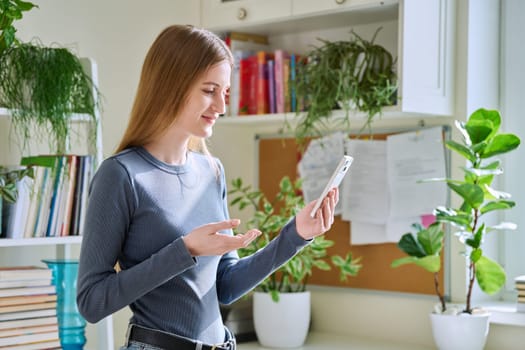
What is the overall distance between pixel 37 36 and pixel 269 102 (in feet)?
2.72

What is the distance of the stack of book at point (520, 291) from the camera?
8.31ft

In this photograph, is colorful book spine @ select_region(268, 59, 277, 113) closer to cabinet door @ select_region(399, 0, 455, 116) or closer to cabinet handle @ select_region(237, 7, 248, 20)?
cabinet handle @ select_region(237, 7, 248, 20)

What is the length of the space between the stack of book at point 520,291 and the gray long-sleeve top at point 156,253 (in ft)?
4.15

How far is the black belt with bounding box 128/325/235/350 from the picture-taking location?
1417 millimetres

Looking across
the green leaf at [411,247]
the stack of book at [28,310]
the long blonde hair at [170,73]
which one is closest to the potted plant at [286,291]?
the green leaf at [411,247]

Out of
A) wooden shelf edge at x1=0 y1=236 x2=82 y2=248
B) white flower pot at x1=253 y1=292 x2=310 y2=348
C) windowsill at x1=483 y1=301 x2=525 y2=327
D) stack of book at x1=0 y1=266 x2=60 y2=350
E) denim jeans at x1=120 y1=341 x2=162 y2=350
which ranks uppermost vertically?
wooden shelf edge at x1=0 y1=236 x2=82 y2=248

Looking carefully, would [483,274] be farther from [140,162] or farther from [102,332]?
[140,162]

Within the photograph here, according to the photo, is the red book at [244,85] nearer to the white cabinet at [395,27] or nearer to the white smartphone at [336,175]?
the white cabinet at [395,27]

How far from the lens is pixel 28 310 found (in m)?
2.17

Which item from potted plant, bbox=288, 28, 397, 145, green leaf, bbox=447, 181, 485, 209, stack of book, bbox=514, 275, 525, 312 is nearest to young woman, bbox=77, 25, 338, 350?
green leaf, bbox=447, 181, 485, 209

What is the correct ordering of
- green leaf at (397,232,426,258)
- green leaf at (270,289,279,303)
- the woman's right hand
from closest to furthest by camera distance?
the woman's right hand → green leaf at (397,232,426,258) → green leaf at (270,289,279,303)

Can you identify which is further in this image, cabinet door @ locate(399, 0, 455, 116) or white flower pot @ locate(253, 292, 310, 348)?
white flower pot @ locate(253, 292, 310, 348)

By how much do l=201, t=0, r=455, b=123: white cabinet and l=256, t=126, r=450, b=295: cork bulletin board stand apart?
20 centimetres

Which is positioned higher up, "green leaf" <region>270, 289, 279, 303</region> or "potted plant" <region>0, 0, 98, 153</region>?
"potted plant" <region>0, 0, 98, 153</region>
